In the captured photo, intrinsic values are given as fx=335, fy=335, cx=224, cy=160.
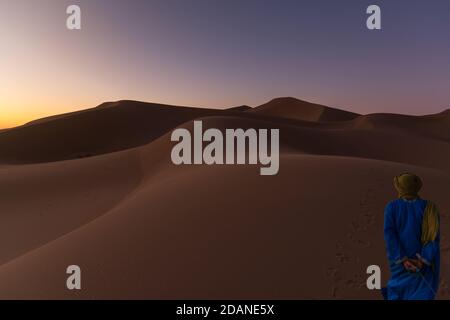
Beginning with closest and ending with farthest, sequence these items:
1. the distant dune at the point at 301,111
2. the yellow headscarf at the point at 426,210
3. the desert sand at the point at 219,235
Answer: the yellow headscarf at the point at 426,210
the desert sand at the point at 219,235
the distant dune at the point at 301,111

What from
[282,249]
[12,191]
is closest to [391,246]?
[282,249]

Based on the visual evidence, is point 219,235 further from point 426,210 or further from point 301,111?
point 301,111

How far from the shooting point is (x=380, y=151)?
29.1 meters

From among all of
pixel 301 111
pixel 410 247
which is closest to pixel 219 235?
pixel 410 247

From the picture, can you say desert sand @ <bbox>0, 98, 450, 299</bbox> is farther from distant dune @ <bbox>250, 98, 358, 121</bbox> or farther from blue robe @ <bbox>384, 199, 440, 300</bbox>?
distant dune @ <bbox>250, 98, 358, 121</bbox>

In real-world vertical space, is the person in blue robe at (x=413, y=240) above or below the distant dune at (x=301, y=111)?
below

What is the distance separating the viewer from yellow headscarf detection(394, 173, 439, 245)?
11.1ft

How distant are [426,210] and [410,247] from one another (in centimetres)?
42

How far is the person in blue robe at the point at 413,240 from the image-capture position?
3.41 metres

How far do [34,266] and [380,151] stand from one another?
28.8 metres

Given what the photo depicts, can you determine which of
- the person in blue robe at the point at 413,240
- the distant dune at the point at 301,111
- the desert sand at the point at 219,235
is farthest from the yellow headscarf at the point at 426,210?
the distant dune at the point at 301,111

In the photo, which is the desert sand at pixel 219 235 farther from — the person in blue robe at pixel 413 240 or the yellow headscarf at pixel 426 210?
the yellow headscarf at pixel 426 210

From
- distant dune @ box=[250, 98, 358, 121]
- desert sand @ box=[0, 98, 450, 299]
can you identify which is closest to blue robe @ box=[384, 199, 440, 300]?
desert sand @ box=[0, 98, 450, 299]
